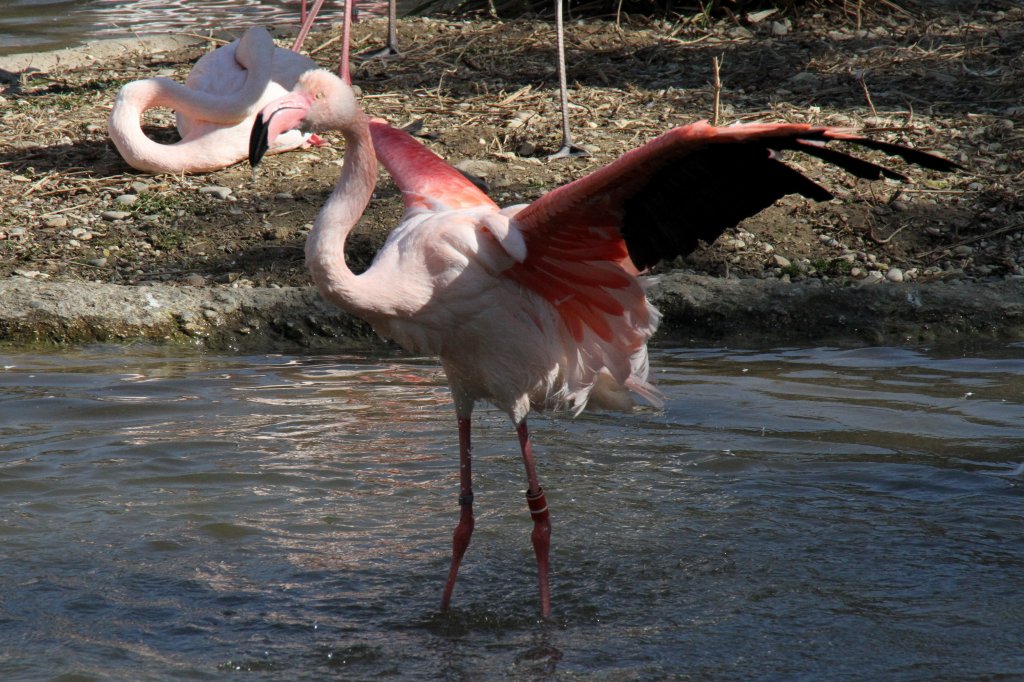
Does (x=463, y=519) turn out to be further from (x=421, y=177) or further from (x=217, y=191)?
(x=217, y=191)

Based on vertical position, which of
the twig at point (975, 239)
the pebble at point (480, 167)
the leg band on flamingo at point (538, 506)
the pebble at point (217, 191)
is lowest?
the leg band on flamingo at point (538, 506)

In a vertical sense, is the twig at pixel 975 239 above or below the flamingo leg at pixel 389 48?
A: below

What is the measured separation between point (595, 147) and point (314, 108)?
12.9ft

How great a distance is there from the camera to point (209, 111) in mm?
6816

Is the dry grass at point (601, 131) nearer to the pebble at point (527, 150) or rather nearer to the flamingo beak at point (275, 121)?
the pebble at point (527, 150)

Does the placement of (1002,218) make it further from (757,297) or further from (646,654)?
(646,654)

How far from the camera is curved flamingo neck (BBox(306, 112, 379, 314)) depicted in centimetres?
306

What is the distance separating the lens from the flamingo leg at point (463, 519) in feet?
11.4

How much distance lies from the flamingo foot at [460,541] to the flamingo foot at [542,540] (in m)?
0.19

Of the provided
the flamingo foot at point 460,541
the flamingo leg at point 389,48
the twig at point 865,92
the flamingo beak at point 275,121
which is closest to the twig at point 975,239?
the twig at point 865,92

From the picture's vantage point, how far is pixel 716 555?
3.65m

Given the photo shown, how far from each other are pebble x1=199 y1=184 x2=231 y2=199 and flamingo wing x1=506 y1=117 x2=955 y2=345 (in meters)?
3.42

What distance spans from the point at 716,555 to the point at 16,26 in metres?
10.7

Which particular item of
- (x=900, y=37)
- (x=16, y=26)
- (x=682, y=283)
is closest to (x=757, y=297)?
(x=682, y=283)
